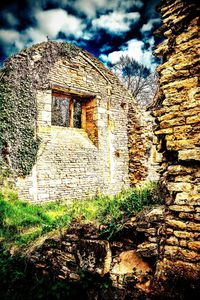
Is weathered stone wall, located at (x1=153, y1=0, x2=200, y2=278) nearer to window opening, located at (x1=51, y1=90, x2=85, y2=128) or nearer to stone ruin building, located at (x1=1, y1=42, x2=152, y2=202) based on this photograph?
stone ruin building, located at (x1=1, y1=42, x2=152, y2=202)

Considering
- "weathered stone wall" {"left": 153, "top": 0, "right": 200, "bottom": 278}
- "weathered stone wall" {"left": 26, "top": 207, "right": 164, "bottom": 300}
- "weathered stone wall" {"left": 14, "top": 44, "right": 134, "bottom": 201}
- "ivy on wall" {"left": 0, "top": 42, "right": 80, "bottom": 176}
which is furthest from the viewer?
"weathered stone wall" {"left": 14, "top": 44, "right": 134, "bottom": 201}

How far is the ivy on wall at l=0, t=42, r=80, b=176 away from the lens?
718cm

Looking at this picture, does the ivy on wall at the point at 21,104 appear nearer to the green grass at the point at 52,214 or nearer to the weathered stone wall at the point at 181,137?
the green grass at the point at 52,214

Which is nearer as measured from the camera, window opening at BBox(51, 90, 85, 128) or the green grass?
the green grass

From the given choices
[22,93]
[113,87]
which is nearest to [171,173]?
[22,93]

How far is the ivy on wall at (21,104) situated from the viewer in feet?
23.6

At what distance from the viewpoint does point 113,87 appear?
32.8 ft

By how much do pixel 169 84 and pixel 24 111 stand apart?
18.6ft

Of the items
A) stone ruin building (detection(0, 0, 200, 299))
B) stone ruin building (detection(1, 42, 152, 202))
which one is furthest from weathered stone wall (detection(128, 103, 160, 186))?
stone ruin building (detection(0, 0, 200, 299))

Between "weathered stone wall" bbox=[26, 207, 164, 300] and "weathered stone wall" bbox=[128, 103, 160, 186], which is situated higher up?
"weathered stone wall" bbox=[128, 103, 160, 186]

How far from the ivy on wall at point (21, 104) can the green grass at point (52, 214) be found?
3.79 feet

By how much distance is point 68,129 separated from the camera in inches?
342

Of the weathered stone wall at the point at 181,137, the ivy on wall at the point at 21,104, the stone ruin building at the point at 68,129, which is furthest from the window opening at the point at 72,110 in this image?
the weathered stone wall at the point at 181,137

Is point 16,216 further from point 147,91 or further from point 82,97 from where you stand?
point 147,91
